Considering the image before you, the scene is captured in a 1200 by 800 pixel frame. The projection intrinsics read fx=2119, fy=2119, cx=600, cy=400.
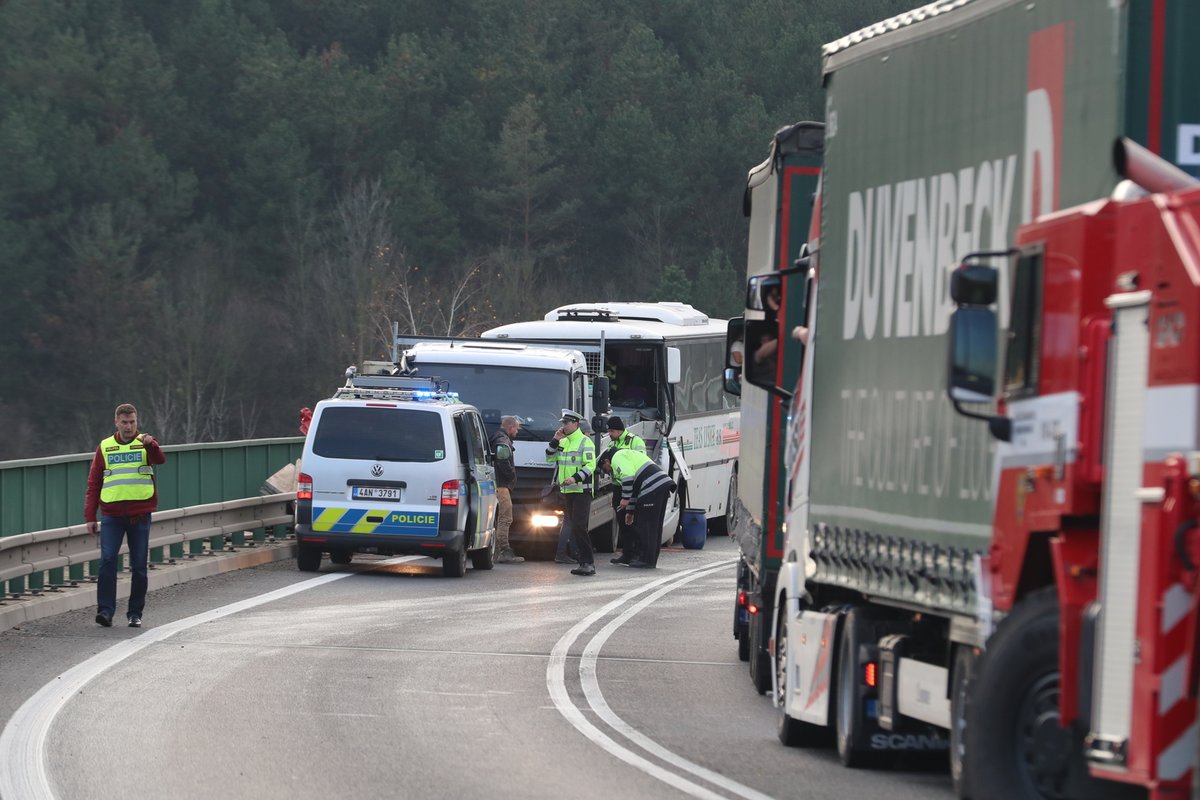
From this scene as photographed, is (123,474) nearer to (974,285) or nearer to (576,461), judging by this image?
(576,461)

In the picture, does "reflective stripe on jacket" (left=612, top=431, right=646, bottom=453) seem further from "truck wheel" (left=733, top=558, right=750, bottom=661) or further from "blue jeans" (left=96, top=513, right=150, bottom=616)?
"blue jeans" (left=96, top=513, right=150, bottom=616)

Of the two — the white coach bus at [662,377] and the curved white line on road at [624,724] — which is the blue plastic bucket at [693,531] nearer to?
the white coach bus at [662,377]

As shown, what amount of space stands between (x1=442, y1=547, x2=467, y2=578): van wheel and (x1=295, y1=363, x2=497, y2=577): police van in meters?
0.01

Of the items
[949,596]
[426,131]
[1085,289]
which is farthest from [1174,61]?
[426,131]

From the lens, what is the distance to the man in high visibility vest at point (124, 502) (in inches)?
667

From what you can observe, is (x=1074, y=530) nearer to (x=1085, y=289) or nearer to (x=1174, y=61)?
(x=1085, y=289)

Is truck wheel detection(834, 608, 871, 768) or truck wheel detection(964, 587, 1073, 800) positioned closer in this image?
truck wheel detection(964, 587, 1073, 800)

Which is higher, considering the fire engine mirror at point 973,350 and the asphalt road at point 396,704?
the fire engine mirror at point 973,350

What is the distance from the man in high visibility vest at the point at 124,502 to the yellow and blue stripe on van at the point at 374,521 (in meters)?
→ 5.42

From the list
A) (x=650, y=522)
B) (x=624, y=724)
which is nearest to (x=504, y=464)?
(x=650, y=522)

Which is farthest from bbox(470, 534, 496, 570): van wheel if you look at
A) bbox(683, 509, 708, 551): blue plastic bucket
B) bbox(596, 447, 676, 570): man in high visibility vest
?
bbox(683, 509, 708, 551): blue plastic bucket

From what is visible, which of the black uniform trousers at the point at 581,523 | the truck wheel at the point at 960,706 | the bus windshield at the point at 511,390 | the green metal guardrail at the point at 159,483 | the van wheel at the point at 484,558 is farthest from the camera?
the bus windshield at the point at 511,390

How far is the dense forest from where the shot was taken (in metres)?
68.8

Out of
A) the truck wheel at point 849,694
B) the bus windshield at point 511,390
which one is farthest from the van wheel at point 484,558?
the truck wheel at point 849,694
